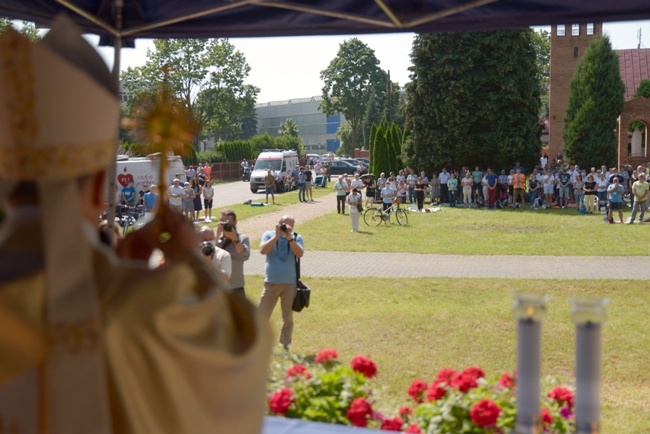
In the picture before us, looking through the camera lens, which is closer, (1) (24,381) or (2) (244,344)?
(1) (24,381)

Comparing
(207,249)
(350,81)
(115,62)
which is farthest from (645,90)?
(115,62)

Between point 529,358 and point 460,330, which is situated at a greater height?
point 529,358

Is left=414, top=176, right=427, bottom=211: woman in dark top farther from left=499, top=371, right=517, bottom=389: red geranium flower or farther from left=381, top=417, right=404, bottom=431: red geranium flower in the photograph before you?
left=381, top=417, right=404, bottom=431: red geranium flower

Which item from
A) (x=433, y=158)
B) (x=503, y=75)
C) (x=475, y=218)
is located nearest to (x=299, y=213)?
(x=475, y=218)

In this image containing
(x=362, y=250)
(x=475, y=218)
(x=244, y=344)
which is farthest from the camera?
(x=475, y=218)

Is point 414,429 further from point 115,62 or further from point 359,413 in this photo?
point 115,62

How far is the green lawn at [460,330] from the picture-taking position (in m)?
9.04

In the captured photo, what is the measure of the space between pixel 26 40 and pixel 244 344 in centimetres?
91

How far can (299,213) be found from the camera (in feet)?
107

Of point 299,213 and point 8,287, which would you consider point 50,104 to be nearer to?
point 8,287

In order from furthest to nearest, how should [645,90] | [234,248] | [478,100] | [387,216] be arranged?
[645,90] → [478,100] → [387,216] → [234,248]

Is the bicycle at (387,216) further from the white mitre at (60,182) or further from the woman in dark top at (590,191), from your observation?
the white mitre at (60,182)

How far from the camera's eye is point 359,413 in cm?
470

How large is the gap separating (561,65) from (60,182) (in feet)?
204
